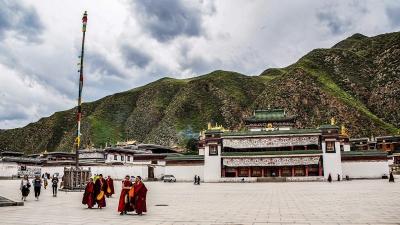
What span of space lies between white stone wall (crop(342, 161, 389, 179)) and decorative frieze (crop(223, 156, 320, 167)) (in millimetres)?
5041

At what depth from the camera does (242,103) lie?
144 meters

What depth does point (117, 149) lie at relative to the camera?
247 feet

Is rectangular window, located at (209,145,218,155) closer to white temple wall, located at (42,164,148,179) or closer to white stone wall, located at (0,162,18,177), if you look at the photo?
white temple wall, located at (42,164,148,179)

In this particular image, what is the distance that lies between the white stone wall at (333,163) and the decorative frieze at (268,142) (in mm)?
2557

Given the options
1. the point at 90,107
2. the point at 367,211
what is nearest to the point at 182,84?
the point at 90,107

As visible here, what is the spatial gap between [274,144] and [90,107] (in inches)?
5069

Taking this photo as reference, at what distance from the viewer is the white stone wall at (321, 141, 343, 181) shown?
54.2m

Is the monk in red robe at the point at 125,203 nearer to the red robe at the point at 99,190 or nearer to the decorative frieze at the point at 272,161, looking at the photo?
the red robe at the point at 99,190

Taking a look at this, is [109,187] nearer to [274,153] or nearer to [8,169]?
[274,153]

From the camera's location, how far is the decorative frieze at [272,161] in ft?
181

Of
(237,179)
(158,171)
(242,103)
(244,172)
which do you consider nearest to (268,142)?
(244,172)

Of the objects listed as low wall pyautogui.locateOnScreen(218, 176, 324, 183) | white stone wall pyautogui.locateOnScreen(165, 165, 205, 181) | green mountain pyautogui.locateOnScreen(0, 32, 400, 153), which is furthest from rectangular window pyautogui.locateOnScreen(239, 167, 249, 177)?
green mountain pyautogui.locateOnScreen(0, 32, 400, 153)

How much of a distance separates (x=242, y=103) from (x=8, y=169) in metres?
93.0

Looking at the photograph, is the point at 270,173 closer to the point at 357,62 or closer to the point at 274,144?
the point at 274,144
